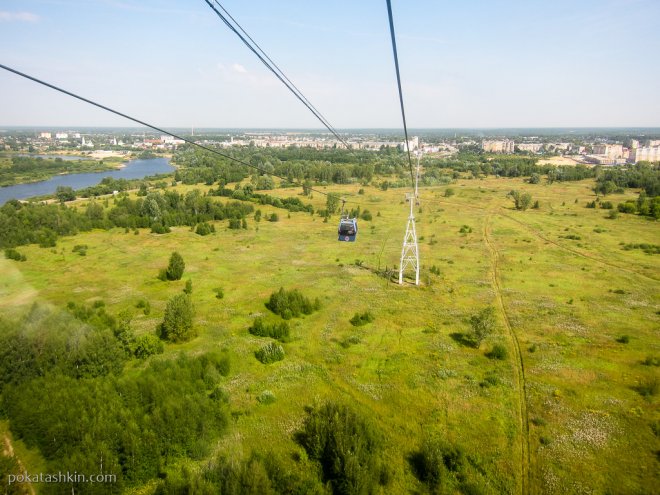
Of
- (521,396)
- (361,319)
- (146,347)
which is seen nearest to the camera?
(521,396)

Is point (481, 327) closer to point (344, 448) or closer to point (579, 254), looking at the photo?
point (344, 448)

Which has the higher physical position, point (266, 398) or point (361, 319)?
point (361, 319)

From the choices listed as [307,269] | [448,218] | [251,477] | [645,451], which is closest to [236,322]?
[307,269]

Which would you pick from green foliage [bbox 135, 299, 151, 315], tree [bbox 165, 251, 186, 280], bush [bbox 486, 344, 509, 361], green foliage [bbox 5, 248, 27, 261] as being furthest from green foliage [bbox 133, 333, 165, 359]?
green foliage [bbox 5, 248, 27, 261]

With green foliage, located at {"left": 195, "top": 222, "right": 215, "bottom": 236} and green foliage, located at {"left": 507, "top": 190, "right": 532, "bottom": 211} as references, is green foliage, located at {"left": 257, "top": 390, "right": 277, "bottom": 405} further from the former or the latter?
green foliage, located at {"left": 507, "top": 190, "right": 532, "bottom": 211}

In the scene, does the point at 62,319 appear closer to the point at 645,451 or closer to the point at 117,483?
the point at 117,483

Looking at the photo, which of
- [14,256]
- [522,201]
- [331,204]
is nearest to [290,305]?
[14,256]

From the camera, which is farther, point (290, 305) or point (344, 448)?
point (290, 305)
